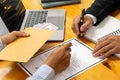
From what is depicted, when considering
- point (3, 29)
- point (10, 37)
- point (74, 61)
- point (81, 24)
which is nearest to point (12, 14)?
point (3, 29)

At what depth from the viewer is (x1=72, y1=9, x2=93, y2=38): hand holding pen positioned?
1.17 meters

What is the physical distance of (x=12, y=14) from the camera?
4.33 feet

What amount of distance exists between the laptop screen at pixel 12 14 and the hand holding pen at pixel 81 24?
34 centimetres

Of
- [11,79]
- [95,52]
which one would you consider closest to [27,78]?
[11,79]

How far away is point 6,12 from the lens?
126cm

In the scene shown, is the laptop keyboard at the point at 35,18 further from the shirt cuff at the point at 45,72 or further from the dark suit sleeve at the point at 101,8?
the shirt cuff at the point at 45,72

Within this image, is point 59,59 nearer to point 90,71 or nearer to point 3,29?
point 90,71

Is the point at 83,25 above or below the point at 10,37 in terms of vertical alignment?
below

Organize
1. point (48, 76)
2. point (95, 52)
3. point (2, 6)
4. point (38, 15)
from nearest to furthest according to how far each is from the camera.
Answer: point (48, 76) → point (95, 52) → point (2, 6) → point (38, 15)

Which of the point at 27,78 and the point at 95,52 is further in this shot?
the point at 95,52

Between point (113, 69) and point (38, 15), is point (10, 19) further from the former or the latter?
point (113, 69)

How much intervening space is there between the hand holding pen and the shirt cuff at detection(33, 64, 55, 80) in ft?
1.02

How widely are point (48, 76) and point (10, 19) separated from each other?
0.52 meters

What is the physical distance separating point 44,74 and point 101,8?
614mm
